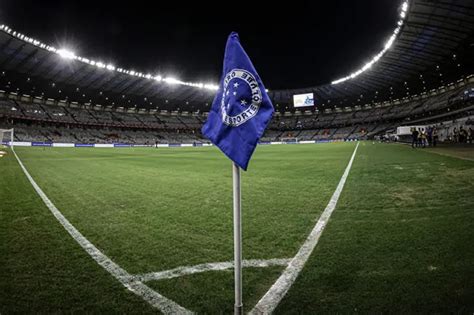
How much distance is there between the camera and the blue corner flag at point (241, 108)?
7.51 ft

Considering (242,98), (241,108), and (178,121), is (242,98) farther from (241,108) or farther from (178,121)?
(178,121)

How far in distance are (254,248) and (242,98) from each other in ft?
6.82

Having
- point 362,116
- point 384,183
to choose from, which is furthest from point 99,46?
point 362,116

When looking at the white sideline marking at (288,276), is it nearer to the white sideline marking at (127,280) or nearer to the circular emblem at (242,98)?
the white sideline marking at (127,280)

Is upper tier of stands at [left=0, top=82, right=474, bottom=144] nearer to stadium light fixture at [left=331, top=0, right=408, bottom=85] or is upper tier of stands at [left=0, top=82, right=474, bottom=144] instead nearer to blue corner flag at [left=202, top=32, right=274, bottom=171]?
stadium light fixture at [left=331, top=0, right=408, bottom=85]

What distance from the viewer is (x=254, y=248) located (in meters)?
3.53

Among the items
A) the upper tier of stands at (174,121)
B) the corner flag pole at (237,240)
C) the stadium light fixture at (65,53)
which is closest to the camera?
the corner flag pole at (237,240)

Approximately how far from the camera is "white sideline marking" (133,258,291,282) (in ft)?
9.30

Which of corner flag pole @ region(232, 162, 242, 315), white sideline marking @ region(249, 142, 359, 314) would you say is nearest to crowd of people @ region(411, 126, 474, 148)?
white sideline marking @ region(249, 142, 359, 314)

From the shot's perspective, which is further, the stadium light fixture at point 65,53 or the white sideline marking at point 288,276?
the stadium light fixture at point 65,53

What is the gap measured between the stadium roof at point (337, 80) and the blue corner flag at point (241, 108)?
4439cm

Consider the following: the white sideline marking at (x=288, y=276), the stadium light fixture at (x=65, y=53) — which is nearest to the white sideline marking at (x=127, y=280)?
the white sideline marking at (x=288, y=276)

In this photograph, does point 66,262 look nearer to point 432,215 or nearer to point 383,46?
point 432,215

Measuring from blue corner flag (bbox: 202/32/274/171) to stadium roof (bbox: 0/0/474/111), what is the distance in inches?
1748
